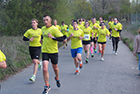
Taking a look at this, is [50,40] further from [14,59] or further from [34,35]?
[14,59]

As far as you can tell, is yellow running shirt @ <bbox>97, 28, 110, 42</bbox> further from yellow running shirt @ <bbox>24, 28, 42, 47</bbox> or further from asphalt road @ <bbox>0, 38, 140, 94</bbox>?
yellow running shirt @ <bbox>24, 28, 42, 47</bbox>

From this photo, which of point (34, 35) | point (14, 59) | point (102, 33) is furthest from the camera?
point (102, 33)

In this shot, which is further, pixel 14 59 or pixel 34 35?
pixel 14 59

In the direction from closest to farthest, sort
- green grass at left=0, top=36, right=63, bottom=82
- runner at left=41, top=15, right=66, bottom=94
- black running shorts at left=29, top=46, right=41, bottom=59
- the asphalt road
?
runner at left=41, top=15, right=66, bottom=94
the asphalt road
black running shorts at left=29, top=46, right=41, bottom=59
green grass at left=0, top=36, right=63, bottom=82

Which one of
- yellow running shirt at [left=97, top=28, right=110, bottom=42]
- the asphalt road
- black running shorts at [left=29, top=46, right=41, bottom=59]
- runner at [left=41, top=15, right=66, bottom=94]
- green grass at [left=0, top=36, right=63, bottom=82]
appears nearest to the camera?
runner at [left=41, top=15, right=66, bottom=94]

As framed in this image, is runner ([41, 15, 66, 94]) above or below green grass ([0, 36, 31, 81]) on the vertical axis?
above

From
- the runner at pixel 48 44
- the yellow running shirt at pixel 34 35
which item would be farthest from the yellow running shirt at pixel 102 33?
the runner at pixel 48 44

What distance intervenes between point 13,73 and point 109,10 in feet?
155

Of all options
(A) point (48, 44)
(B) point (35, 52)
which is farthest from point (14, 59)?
(A) point (48, 44)

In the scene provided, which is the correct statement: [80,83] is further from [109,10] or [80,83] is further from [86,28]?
[109,10]

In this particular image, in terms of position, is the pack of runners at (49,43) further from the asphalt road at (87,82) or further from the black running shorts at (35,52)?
the asphalt road at (87,82)

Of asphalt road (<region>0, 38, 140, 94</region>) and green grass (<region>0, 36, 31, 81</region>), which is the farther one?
green grass (<region>0, 36, 31, 81</region>)

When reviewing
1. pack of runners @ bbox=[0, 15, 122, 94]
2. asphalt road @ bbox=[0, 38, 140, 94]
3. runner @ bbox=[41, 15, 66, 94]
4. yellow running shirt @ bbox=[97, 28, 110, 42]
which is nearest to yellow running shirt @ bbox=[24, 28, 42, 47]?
pack of runners @ bbox=[0, 15, 122, 94]

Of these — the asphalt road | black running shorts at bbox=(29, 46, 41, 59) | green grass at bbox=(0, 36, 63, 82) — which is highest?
black running shorts at bbox=(29, 46, 41, 59)
